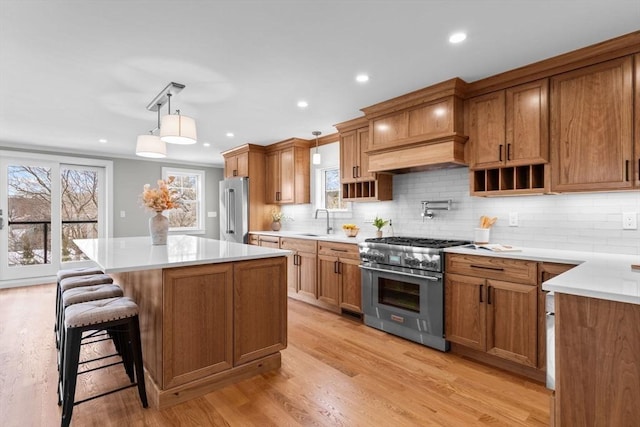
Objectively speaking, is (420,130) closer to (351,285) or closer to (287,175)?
(351,285)

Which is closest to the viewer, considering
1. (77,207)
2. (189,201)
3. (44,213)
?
(44,213)

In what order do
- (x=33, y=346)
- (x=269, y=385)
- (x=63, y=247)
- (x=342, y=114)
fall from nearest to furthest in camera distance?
(x=269, y=385) → (x=33, y=346) → (x=342, y=114) → (x=63, y=247)

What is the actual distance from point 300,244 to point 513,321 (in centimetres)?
263

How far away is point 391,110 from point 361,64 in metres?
0.91

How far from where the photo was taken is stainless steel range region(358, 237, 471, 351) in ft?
9.57

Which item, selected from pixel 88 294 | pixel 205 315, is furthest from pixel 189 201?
pixel 205 315

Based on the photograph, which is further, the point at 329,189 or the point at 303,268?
the point at 329,189

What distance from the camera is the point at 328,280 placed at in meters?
4.02

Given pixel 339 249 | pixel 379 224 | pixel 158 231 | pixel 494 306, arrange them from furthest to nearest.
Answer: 1. pixel 379 224
2. pixel 339 249
3. pixel 158 231
4. pixel 494 306

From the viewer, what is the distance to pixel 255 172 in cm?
554

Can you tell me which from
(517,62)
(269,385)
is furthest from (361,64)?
(269,385)

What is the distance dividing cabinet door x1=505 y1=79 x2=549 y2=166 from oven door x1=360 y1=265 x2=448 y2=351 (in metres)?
1.21

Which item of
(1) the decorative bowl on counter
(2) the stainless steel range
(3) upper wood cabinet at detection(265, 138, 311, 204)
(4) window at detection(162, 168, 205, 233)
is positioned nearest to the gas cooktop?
(2) the stainless steel range

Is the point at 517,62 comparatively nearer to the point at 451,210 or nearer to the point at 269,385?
the point at 451,210
